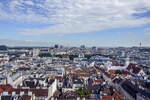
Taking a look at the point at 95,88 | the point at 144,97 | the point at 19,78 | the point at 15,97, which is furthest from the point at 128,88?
the point at 19,78

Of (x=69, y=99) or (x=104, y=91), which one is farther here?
(x=104, y=91)

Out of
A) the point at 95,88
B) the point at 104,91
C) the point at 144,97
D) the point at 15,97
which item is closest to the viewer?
the point at 15,97

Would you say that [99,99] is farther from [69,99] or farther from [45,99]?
[45,99]

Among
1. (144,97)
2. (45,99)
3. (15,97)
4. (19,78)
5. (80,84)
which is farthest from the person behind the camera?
(19,78)

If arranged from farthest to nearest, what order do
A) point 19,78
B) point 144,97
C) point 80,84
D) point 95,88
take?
point 19,78, point 80,84, point 95,88, point 144,97

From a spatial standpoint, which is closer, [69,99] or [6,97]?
[6,97]

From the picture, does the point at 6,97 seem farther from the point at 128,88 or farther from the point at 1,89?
the point at 128,88

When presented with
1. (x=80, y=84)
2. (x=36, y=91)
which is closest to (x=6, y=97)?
(x=36, y=91)

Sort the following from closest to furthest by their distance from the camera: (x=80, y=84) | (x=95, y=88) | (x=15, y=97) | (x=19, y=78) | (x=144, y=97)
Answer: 1. (x=15, y=97)
2. (x=144, y=97)
3. (x=95, y=88)
4. (x=80, y=84)
5. (x=19, y=78)
